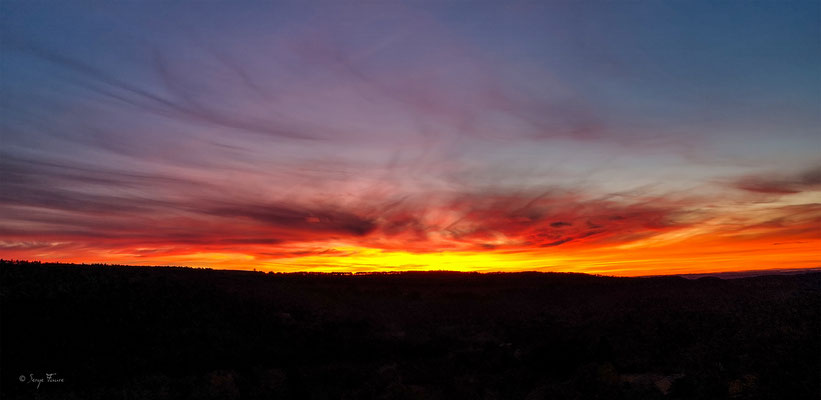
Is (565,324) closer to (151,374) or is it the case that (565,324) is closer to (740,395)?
(740,395)

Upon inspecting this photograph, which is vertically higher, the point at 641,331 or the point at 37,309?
the point at 37,309

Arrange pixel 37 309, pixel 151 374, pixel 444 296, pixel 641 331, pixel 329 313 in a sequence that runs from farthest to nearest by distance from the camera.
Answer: pixel 444 296, pixel 329 313, pixel 641 331, pixel 37 309, pixel 151 374

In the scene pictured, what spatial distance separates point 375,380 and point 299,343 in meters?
7.46

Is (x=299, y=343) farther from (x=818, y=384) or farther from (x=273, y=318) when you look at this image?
(x=818, y=384)

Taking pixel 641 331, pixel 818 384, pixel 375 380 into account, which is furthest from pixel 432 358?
pixel 818 384

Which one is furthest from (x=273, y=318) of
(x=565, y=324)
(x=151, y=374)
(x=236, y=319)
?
(x=565, y=324)

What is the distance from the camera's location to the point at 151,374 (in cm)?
1670

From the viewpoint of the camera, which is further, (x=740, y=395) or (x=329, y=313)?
(x=329, y=313)

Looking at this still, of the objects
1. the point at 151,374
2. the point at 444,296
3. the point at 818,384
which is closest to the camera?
the point at 818,384

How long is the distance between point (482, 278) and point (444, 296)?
2561 centimetres

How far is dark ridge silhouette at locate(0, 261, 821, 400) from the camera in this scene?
14.3 metres

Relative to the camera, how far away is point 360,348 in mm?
23156

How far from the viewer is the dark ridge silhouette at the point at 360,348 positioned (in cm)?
1433

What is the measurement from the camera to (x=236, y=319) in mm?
25109
